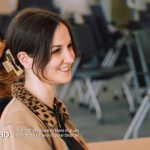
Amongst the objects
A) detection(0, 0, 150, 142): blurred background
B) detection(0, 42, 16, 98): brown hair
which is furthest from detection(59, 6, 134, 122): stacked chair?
detection(0, 42, 16, 98): brown hair

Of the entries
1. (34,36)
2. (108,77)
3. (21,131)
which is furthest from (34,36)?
(108,77)

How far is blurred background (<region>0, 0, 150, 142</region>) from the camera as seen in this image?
135 inches

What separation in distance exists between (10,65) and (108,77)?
9.65ft

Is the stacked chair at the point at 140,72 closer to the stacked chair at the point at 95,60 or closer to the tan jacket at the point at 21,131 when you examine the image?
the stacked chair at the point at 95,60

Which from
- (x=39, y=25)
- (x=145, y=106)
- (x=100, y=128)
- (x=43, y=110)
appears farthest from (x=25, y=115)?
(x=100, y=128)

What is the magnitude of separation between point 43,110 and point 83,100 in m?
3.72

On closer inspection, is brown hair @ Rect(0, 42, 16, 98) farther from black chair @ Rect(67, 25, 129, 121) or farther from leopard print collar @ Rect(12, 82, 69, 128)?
black chair @ Rect(67, 25, 129, 121)

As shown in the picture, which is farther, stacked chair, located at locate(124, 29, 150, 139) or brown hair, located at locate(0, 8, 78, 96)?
stacked chair, located at locate(124, 29, 150, 139)

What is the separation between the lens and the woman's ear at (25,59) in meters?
0.96

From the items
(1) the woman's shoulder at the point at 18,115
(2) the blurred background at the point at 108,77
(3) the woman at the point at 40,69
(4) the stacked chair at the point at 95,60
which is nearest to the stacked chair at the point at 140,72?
(2) the blurred background at the point at 108,77

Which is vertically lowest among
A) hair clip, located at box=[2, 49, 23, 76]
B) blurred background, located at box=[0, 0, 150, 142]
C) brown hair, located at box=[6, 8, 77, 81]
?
blurred background, located at box=[0, 0, 150, 142]

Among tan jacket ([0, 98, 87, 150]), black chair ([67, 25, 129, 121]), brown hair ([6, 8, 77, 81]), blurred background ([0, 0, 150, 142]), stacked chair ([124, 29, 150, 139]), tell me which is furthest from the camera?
black chair ([67, 25, 129, 121])

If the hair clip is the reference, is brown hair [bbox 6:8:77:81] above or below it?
above

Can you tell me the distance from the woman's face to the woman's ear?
0.14 feet
